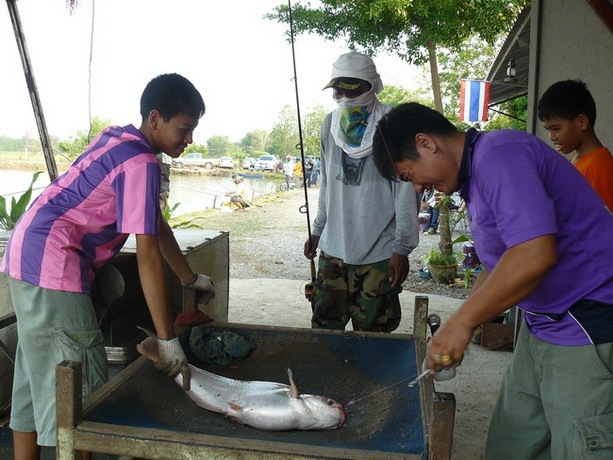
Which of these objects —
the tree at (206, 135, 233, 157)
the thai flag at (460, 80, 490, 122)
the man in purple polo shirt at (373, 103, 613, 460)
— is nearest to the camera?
the man in purple polo shirt at (373, 103, 613, 460)

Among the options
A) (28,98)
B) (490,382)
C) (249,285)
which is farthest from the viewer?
(249,285)

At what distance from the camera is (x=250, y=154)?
Answer: 1496 inches

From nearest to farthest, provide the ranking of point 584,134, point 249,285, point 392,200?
point 584,134
point 392,200
point 249,285

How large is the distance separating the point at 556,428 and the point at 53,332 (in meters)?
1.72

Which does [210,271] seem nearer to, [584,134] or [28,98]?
[28,98]

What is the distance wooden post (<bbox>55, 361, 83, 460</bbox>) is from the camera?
1.67 metres

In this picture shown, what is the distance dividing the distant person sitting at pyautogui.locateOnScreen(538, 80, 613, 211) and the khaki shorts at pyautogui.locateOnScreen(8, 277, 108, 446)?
2.15 m

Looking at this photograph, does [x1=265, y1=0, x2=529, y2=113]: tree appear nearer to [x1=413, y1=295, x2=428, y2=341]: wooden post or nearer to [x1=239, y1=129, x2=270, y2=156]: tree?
[x1=413, y1=295, x2=428, y2=341]: wooden post

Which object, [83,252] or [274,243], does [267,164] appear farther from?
[83,252]

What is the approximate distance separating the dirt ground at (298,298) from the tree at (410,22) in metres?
3.62

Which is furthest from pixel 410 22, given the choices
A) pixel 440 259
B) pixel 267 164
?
pixel 267 164

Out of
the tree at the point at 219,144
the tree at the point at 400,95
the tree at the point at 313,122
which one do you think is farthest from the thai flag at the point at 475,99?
the tree at the point at 219,144

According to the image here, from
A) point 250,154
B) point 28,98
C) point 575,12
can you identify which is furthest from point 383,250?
point 250,154

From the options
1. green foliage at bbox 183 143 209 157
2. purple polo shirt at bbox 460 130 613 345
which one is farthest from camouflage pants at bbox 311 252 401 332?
green foliage at bbox 183 143 209 157
